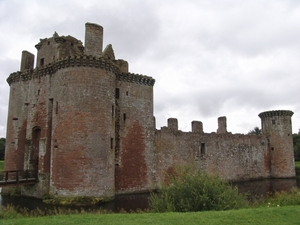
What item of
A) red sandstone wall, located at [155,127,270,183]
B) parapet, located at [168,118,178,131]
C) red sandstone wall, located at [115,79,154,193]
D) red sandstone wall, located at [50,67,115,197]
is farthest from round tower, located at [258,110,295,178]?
red sandstone wall, located at [50,67,115,197]

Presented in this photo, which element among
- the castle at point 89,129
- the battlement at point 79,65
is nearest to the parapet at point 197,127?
the castle at point 89,129

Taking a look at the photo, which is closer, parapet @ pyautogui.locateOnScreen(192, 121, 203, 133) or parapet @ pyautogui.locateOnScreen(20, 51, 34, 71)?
parapet @ pyautogui.locateOnScreen(20, 51, 34, 71)

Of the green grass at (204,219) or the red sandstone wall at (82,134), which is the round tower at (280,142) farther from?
the green grass at (204,219)

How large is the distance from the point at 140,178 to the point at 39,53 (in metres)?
11.8

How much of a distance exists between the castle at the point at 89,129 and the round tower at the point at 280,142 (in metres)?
8.68

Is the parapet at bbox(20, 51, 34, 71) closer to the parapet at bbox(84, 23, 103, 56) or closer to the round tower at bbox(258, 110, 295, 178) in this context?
the parapet at bbox(84, 23, 103, 56)

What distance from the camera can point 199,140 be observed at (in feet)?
87.5

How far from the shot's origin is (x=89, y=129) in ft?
56.2

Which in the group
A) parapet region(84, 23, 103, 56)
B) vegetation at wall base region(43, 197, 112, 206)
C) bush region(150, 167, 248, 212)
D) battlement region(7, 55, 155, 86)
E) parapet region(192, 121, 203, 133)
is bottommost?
vegetation at wall base region(43, 197, 112, 206)

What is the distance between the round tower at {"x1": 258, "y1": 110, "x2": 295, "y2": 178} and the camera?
3256 cm

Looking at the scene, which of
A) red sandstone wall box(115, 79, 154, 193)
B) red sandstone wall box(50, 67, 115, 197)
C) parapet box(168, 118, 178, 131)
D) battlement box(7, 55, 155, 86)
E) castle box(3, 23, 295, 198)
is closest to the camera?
red sandstone wall box(50, 67, 115, 197)

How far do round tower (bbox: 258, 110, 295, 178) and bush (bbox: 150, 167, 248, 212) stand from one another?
2474cm

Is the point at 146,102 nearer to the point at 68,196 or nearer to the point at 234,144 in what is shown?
the point at 68,196

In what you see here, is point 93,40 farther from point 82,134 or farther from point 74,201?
point 74,201
